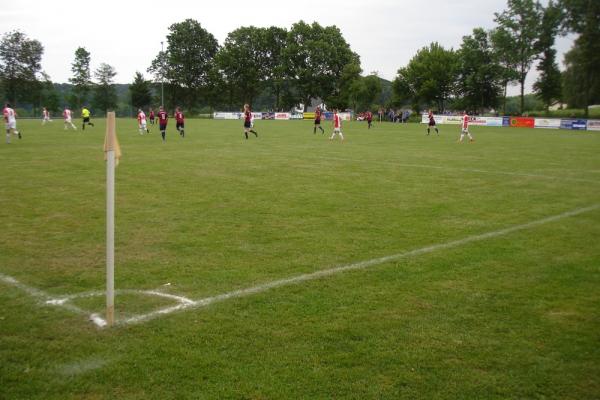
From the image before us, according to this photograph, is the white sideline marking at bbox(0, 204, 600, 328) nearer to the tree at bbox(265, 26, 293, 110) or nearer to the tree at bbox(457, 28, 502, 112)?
the tree at bbox(457, 28, 502, 112)

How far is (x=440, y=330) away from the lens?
15.3 feet

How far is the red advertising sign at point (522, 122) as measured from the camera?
59.2 m

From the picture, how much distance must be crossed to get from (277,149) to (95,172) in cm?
1021

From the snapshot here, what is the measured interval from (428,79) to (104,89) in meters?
61.1

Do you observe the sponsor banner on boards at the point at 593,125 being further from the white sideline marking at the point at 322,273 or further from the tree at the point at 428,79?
the white sideline marking at the point at 322,273

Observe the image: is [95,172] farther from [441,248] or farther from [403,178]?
[441,248]

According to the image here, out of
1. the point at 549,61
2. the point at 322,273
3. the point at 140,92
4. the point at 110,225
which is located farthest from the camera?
the point at 140,92

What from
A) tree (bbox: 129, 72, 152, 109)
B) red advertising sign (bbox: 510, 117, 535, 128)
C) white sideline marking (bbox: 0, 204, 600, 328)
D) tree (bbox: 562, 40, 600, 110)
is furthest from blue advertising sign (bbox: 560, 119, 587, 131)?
tree (bbox: 129, 72, 152, 109)

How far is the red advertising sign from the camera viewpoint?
59.2 m

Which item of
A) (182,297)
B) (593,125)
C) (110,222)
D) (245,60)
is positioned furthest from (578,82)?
(110,222)

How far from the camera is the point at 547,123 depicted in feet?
190

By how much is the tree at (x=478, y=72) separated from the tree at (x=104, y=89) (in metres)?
65.4

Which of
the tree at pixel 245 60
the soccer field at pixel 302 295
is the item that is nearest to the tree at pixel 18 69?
the tree at pixel 245 60

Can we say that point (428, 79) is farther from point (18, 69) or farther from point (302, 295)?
point (302, 295)
